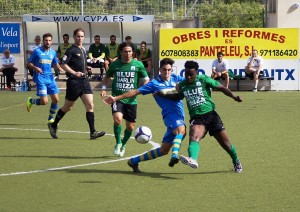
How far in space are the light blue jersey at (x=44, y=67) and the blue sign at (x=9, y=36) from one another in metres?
15.4

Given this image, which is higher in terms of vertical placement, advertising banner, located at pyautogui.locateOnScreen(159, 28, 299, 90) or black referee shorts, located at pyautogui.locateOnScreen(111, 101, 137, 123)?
advertising banner, located at pyautogui.locateOnScreen(159, 28, 299, 90)

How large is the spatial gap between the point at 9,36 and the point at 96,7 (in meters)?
7.90

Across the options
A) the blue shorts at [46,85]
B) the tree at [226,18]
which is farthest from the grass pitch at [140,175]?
the tree at [226,18]

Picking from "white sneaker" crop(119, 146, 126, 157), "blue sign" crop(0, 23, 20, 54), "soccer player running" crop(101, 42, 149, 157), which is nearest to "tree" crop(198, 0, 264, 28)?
"blue sign" crop(0, 23, 20, 54)

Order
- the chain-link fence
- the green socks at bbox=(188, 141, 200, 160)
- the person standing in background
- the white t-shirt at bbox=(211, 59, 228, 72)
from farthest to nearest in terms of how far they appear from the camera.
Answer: the chain-link fence < the person standing in background < the white t-shirt at bbox=(211, 59, 228, 72) < the green socks at bbox=(188, 141, 200, 160)

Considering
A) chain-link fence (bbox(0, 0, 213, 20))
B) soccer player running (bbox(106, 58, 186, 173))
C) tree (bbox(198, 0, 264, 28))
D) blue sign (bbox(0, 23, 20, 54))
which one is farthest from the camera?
tree (bbox(198, 0, 264, 28))

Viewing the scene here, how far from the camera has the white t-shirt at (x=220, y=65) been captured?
1177 inches

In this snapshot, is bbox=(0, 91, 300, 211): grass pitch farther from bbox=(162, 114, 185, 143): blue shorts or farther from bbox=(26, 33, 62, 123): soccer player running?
bbox=(26, 33, 62, 123): soccer player running

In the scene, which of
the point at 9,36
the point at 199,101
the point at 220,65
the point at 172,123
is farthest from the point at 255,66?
the point at 199,101

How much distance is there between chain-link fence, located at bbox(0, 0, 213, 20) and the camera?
3941 centimetres

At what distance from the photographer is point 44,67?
18641 mm

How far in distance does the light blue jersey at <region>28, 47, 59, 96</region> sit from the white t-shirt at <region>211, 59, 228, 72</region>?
39.6 feet

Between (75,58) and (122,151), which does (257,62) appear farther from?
(122,151)

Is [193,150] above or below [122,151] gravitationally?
above
